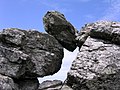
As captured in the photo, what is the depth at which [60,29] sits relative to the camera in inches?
1257

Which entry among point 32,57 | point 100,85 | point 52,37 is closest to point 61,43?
point 52,37

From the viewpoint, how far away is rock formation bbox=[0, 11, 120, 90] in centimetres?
2484

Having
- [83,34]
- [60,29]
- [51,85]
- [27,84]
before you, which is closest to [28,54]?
[27,84]

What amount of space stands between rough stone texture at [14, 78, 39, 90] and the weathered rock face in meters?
4.65

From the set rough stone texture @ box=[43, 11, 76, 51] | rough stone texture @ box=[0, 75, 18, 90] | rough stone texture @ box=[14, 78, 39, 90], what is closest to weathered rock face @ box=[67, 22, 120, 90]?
rough stone texture @ box=[43, 11, 76, 51]

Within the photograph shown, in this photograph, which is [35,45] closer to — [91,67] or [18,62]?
[18,62]

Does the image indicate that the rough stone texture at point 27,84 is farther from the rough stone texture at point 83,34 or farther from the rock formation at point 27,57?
the rough stone texture at point 83,34

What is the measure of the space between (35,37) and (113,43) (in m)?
8.13

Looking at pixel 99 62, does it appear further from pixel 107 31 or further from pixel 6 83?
pixel 6 83

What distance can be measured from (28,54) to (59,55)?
11.3 feet

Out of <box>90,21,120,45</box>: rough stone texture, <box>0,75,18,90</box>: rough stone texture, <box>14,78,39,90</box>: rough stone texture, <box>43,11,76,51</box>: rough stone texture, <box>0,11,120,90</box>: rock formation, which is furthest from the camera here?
<box>43,11,76,51</box>: rough stone texture

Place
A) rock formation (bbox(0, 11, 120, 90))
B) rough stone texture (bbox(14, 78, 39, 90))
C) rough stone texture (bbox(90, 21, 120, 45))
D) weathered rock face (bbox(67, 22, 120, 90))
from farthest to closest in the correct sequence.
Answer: rough stone texture (bbox(14, 78, 39, 90))
rough stone texture (bbox(90, 21, 120, 45))
rock formation (bbox(0, 11, 120, 90))
weathered rock face (bbox(67, 22, 120, 90))

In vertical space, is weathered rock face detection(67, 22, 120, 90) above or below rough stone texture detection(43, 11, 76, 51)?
below

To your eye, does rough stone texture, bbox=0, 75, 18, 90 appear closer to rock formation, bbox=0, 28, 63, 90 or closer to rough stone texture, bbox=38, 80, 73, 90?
rock formation, bbox=0, 28, 63, 90
